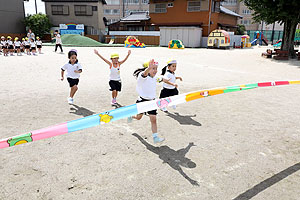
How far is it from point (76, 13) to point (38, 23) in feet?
24.2

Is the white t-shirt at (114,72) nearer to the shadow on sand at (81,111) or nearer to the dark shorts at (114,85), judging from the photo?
the dark shorts at (114,85)

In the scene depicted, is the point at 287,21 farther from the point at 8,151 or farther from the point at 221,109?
the point at 8,151

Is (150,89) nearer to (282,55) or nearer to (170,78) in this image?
(170,78)

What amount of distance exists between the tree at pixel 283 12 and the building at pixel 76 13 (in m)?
32.5

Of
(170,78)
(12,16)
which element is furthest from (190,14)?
(170,78)

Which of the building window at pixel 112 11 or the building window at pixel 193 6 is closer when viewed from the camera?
the building window at pixel 193 6

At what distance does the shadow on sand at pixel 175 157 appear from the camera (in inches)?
129

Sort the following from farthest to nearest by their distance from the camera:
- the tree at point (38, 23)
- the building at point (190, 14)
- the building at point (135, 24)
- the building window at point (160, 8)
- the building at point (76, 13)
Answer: the building at point (76, 13) < the tree at point (38, 23) < the building at point (135, 24) < the building window at point (160, 8) < the building at point (190, 14)

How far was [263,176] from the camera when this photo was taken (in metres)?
3.10

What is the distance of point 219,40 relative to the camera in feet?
97.4

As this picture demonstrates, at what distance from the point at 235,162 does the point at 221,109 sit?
2.71 meters

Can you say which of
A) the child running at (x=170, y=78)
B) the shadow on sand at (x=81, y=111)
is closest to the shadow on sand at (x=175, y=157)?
the child running at (x=170, y=78)

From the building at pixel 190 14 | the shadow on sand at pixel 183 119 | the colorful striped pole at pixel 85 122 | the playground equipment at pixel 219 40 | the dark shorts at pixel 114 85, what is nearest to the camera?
the colorful striped pole at pixel 85 122

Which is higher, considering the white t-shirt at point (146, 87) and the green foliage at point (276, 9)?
the green foliage at point (276, 9)
